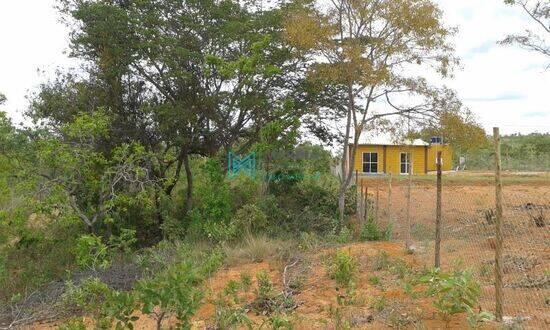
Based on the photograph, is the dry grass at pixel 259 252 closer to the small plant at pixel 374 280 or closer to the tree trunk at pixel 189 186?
the small plant at pixel 374 280

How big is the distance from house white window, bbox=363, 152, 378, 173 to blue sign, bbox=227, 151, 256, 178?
15.0m

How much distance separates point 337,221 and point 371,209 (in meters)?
1.84

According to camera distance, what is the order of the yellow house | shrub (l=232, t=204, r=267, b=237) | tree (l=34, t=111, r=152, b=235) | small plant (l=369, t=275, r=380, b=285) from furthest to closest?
the yellow house
shrub (l=232, t=204, r=267, b=237)
tree (l=34, t=111, r=152, b=235)
small plant (l=369, t=275, r=380, b=285)

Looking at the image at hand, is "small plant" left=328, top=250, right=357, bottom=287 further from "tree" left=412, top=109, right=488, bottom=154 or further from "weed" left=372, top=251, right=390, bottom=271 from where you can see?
"tree" left=412, top=109, right=488, bottom=154

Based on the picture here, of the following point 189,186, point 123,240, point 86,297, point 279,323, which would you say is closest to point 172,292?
point 279,323

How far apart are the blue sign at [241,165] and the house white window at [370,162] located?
1499cm

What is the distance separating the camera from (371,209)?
1614 cm

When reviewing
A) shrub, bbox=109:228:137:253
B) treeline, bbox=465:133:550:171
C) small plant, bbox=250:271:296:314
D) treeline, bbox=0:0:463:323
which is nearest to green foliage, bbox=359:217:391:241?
treeline, bbox=0:0:463:323

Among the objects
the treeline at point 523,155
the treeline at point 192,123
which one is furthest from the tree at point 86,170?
the treeline at point 523,155

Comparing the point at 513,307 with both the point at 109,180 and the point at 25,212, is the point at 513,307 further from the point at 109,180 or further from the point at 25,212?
the point at 25,212

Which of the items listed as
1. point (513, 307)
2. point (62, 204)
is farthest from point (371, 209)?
point (513, 307)

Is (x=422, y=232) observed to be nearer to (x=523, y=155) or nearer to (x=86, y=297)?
(x=86, y=297)

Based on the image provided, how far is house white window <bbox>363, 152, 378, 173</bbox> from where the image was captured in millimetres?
32562

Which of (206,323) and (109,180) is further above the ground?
(109,180)
